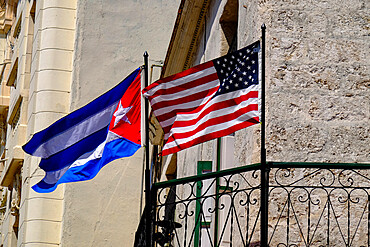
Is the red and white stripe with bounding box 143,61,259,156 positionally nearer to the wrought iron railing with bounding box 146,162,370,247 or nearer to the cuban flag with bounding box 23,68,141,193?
the wrought iron railing with bounding box 146,162,370,247

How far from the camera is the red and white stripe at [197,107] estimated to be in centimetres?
838

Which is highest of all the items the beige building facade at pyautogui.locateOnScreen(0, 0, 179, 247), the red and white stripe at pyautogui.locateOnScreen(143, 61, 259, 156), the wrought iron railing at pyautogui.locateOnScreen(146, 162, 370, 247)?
the beige building facade at pyautogui.locateOnScreen(0, 0, 179, 247)

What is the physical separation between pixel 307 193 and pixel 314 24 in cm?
179

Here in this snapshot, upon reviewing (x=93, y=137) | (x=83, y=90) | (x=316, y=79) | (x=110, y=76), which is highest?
(x=110, y=76)

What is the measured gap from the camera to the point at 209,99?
859 cm

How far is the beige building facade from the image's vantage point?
703 inches

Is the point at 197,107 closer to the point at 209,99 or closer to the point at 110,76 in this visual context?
the point at 209,99

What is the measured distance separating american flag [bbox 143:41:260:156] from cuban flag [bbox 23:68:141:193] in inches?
27.3

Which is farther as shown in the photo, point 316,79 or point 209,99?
point 316,79

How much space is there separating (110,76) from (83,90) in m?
0.58

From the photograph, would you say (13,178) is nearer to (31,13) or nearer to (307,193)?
(31,13)

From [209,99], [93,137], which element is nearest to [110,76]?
[93,137]

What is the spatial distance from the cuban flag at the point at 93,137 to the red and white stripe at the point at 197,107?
2.23ft

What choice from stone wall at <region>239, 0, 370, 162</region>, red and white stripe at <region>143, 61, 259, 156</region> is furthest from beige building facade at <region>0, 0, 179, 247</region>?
red and white stripe at <region>143, 61, 259, 156</region>
